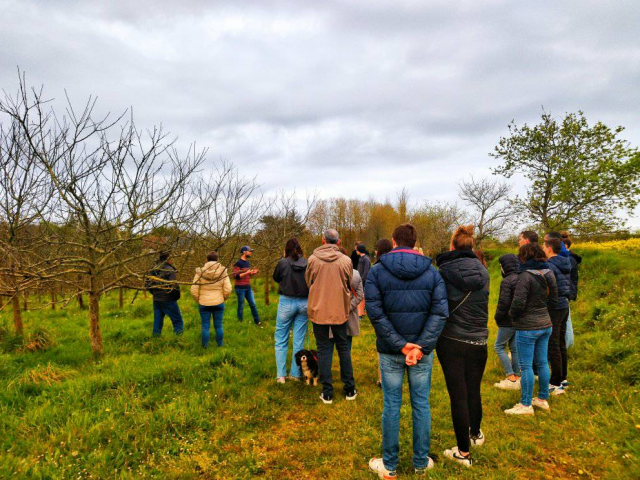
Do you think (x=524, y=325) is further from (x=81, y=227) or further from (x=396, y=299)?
(x=81, y=227)

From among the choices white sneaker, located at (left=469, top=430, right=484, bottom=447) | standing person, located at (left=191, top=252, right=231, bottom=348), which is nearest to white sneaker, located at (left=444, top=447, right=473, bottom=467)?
white sneaker, located at (left=469, top=430, right=484, bottom=447)

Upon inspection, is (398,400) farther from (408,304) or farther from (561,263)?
(561,263)

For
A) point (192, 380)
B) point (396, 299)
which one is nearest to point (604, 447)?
point (396, 299)

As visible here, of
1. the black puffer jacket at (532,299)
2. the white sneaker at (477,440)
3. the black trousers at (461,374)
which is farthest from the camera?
the black puffer jacket at (532,299)

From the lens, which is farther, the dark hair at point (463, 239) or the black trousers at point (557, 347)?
the black trousers at point (557, 347)

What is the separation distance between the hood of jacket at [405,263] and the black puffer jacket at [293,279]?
2011 mm

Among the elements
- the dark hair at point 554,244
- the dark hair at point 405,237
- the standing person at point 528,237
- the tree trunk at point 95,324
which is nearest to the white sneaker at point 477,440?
the dark hair at point 405,237

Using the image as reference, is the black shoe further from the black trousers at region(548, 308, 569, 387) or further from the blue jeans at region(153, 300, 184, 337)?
the blue jeans at region(153, 300, 184, 337)

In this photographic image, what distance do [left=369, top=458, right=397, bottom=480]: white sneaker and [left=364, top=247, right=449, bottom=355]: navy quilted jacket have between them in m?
1.04

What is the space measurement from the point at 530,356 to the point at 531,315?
484 mm

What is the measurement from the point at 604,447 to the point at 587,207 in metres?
15.2

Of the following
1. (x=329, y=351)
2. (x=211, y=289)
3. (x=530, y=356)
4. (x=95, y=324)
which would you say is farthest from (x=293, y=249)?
(x=95, y=324)

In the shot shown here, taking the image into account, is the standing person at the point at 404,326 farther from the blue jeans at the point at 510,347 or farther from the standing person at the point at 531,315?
the blue jeans at the point at 510,347

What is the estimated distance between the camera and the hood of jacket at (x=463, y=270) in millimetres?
2562
